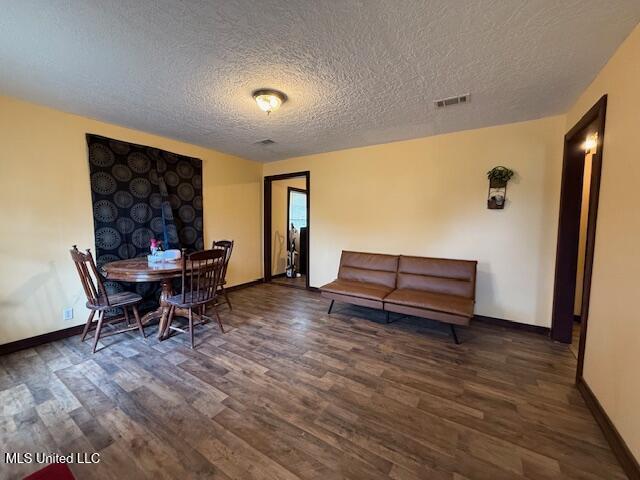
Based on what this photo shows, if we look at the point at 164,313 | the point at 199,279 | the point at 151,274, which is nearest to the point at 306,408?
the point at 199,279

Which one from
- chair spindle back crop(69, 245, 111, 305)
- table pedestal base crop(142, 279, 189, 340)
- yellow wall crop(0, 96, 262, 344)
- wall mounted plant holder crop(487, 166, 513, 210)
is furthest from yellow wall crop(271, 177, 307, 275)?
wall mounted plant holder crop(487, 166, 513, 210)

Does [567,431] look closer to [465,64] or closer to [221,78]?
[465,64]

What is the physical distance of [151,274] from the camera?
2475mm

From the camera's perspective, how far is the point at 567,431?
1598mm

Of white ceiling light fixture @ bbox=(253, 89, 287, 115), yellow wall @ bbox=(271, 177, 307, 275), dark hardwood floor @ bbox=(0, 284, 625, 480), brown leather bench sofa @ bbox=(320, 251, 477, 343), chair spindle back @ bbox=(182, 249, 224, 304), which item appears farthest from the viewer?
yellow wall @ bbox=(271, 177, 307, 275)

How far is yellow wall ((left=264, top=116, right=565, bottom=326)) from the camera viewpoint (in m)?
2.90

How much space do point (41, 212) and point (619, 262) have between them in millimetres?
4817

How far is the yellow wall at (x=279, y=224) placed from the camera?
5.54 meters

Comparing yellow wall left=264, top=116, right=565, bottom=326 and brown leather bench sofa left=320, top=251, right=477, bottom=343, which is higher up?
yellow wall left=264, top=116, right=565, bottom=326

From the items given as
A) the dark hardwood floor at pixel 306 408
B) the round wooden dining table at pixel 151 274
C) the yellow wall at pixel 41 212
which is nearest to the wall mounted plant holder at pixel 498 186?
the dark hardwood floor at pixel 306 408

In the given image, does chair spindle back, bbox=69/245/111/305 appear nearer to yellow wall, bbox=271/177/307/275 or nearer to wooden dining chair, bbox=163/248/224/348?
wooden dining chair, bbox=163/248/224/348

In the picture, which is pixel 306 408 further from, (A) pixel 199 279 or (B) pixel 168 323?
(B) pixel 168 323

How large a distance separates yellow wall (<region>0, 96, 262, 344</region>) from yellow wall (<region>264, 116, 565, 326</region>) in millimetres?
3245

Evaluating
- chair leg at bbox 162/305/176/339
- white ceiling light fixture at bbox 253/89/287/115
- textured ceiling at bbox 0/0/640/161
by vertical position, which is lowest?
chair leg at bbox 162/305/176/339
